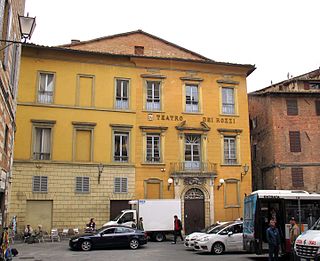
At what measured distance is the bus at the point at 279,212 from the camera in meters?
15.3

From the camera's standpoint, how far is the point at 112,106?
2758cm

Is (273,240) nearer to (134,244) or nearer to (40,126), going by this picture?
(134,244)

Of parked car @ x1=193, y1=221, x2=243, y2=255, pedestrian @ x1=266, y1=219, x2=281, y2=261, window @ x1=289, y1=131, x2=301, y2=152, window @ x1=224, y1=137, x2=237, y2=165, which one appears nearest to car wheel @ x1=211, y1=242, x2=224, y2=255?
parked car @ x1=193, y1=221, x2=243, y2=255

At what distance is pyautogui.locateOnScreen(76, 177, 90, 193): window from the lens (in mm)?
25875

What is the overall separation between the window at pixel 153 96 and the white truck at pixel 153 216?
7.49 meters

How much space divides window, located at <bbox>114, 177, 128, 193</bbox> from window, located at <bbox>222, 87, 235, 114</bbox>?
9.22m

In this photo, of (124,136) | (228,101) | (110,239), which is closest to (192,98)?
(228,101)

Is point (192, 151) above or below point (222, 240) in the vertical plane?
above

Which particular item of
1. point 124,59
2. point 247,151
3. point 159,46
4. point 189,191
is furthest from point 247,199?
point 159,46

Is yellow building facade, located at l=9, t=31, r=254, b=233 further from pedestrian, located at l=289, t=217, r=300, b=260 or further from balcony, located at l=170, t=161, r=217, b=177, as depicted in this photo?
pedestrian, located at l=289, t=217, r=300, b=260

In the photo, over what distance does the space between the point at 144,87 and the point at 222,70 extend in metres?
6.35

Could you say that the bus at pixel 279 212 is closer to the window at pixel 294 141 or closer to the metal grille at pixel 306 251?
the metal grille at pixel 306 251

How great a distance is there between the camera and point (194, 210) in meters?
27.8

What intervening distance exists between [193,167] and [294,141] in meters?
8.47
